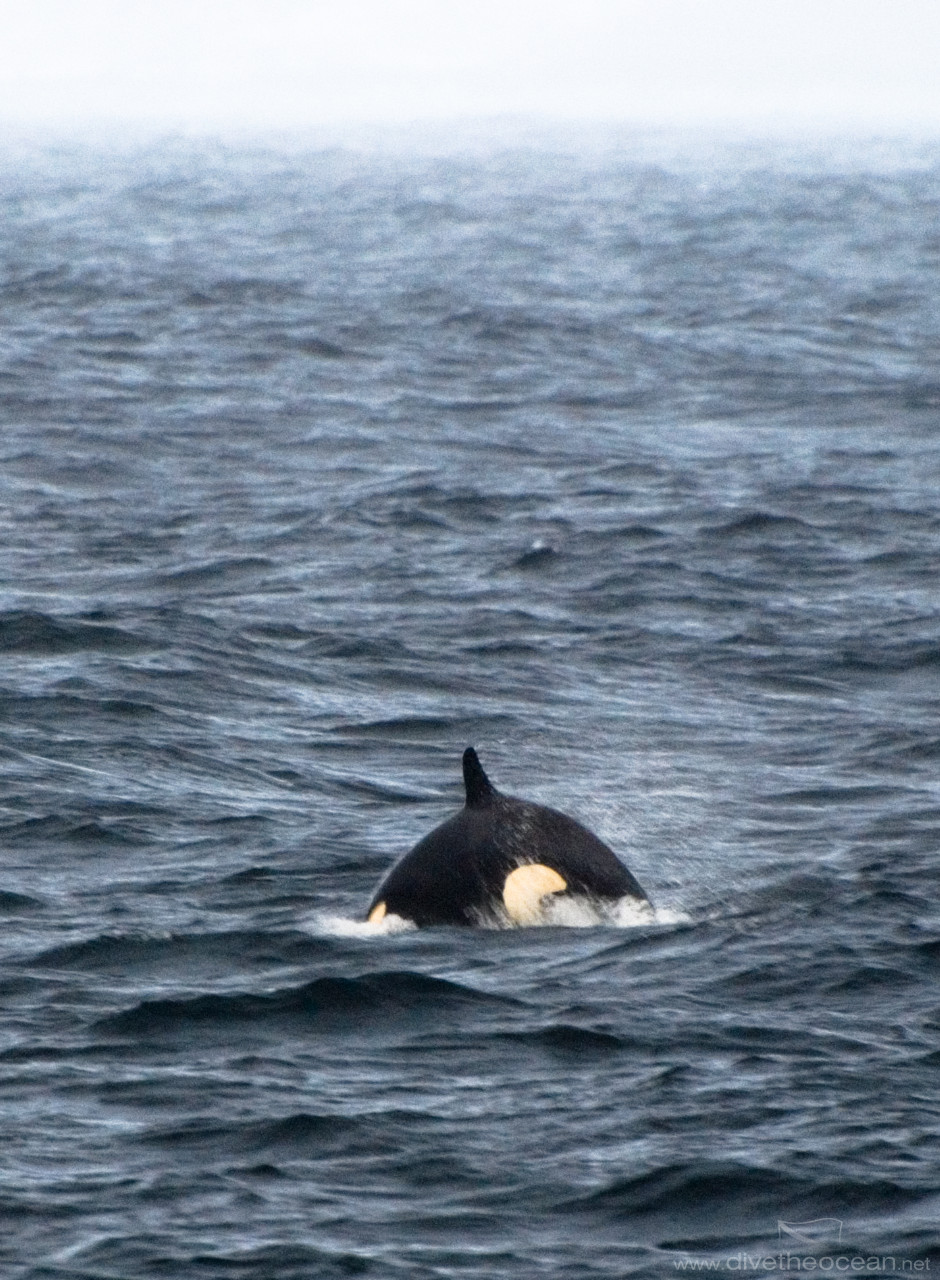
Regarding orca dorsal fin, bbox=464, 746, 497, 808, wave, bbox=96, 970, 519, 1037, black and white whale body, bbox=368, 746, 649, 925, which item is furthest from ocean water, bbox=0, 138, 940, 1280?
orca dorsal fin, bbox=464, 746, 497, 808

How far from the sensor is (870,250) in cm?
5503

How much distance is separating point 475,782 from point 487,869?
1.38 feet

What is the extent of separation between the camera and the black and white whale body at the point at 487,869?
40.1 ft

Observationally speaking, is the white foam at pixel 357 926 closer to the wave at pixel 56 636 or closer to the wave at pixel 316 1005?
the wave at pixel 316 1005

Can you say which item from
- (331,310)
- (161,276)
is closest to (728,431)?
(331,310)

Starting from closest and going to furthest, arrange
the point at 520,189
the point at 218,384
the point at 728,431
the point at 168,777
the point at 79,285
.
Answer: the point at 168,777 < the point at 728,431 < the point at 218,384 < the point at 79,285 < the point at 520,189

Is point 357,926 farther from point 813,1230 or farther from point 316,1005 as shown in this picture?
point 813,1230

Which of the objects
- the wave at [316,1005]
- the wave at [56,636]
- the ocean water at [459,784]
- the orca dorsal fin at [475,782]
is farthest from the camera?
the wave at [56,636]

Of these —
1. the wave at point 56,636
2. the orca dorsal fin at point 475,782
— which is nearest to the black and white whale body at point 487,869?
the orca dorsal fin at point 475,782

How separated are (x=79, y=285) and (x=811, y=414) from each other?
17442 millimetres

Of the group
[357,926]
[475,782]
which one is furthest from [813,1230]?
[357,926]

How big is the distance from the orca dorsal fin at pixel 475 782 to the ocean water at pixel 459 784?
26.4 inches

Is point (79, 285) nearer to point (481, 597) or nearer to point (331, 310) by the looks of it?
point (331, 310)

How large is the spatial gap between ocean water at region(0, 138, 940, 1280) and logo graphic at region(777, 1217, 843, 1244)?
0.09 ft
